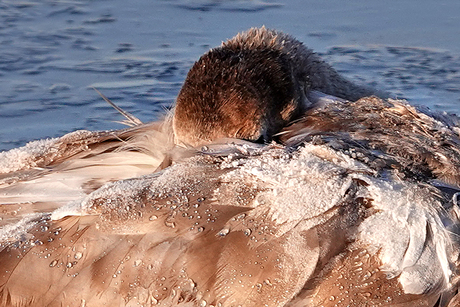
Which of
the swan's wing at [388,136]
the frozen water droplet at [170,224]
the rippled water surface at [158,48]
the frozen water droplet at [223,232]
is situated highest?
the swan's wing at [388,136]

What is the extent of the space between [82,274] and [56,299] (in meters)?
0.10

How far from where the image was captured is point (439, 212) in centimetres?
215

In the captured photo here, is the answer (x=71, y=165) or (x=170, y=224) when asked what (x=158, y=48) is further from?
(x=170, y=224)

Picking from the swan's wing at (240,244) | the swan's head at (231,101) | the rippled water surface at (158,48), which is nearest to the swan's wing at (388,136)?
the swan's wing at (240,244)

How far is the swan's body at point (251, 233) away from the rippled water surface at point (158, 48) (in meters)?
2.10

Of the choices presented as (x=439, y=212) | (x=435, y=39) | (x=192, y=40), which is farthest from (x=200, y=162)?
(x=435, y=39)

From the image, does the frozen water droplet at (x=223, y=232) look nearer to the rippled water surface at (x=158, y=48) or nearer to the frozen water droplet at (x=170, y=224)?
the frozen water droplet at (x=170, y=224)

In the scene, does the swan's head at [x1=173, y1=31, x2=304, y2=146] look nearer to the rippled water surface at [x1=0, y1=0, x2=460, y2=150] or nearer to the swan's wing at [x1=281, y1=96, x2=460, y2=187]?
the swan's wing at [x1=281, y1=96, x2=460, y2=187]

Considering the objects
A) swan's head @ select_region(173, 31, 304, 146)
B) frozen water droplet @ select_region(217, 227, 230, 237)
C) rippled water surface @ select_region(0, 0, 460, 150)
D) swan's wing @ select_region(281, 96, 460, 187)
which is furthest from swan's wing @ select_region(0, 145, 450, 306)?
rippled water surface @ select_region(0, 0, 460, 150)

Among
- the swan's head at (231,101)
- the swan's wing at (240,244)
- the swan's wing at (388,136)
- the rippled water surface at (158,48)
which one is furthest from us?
the rippled water surface at (158,48)

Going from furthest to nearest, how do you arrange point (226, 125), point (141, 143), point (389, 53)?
point (389, 53) → point (226, 125) → point (141, 143)

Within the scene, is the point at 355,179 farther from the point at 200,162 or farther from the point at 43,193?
the point at 43,193

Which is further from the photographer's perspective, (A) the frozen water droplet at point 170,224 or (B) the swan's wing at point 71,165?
(B) the swan's wing at point 71,165

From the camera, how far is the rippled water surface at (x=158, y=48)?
4.67 metres
